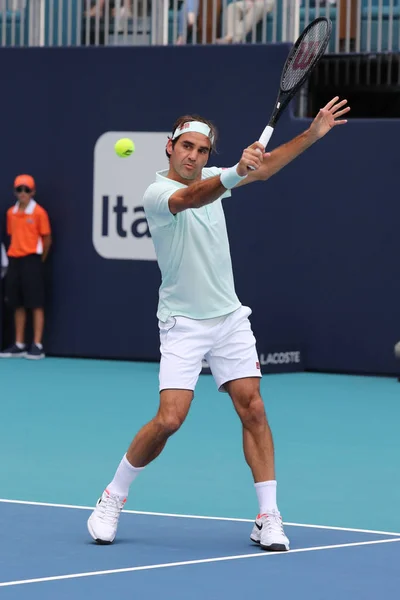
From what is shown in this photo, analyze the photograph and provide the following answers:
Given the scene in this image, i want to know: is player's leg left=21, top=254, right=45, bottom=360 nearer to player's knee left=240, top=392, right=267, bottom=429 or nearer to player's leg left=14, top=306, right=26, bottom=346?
player's leg left=14, top=306, right=26, bottom=346

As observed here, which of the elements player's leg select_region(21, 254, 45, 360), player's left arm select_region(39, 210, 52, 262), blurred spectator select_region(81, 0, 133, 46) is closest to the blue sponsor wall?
player's left arm select_region(39, 210, 52, 262)

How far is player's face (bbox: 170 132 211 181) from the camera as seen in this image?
5.86 m

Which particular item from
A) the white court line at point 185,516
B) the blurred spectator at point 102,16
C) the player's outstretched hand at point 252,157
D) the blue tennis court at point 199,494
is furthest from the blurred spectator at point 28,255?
the player's outstretched hand at point 252,157

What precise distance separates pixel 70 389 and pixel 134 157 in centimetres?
286

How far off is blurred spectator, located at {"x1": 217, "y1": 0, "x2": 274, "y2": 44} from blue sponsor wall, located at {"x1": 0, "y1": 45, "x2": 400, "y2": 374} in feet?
1.26

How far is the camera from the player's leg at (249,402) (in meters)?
5.84

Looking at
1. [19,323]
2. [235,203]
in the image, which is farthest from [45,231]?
[235,203]

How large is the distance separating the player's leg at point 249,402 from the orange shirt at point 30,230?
7379 mm

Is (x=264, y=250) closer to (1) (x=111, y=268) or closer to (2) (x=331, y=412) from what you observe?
(1) (x=111, y=268)

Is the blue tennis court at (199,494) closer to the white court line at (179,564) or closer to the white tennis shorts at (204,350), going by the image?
the white court line at (179,564)

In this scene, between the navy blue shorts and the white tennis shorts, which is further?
the navy blue shorts

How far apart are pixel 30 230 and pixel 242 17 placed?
2.93 meters

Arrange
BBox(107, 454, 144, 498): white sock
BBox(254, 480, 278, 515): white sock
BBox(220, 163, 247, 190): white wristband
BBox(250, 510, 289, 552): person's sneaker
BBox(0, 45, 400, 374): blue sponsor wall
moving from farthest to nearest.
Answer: BBox(0, 45, 400, 374): blue sponsor wall, BBox(107, 454, 144, 498): white sock, BBox(254, 480, 278, 515): white sock, BBox(250, 510, 289, 552): person's sneaker, BBox(220, 163, 247, 190): white wristband

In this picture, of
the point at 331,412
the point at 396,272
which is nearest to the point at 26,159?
the point at 396,272
